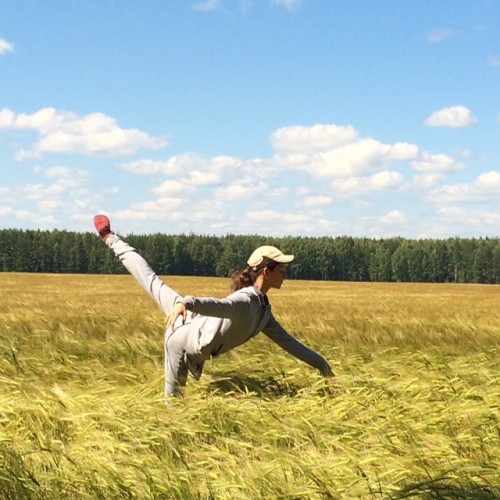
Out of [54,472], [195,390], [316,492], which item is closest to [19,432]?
[54,472]

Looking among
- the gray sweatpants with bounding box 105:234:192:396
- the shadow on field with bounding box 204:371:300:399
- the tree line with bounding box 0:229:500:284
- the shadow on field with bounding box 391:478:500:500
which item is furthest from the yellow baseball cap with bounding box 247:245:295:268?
the tree line with bounding box 0:229:500:284

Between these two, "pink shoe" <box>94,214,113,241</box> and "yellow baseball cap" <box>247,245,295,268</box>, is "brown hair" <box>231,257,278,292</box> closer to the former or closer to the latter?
"yellow baseball cap" <box>247,245,295,268</box>

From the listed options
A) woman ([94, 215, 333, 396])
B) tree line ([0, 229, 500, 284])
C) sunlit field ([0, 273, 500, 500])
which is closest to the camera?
sunlit field ([0, 273, 500, 500])

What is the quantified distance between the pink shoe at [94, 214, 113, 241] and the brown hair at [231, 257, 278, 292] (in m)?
1.19

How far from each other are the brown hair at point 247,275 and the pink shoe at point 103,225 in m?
1.19

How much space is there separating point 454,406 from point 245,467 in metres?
1.56

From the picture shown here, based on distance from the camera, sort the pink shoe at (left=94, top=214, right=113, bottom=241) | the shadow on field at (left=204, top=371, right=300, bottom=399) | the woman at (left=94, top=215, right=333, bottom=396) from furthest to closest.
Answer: the pink shoe at (left=94, top=214, right=113, bottom=241) → the shadow on field at (left=204, top=371, right=300, bottom=399) → the woman at (left=94, top=215, right=333, bottom=396)

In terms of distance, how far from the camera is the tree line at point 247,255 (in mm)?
112625

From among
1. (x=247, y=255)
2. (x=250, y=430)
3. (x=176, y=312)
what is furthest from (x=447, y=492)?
(x=247, y=255)

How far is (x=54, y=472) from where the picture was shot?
2992mm

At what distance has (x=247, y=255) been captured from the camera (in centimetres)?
11612

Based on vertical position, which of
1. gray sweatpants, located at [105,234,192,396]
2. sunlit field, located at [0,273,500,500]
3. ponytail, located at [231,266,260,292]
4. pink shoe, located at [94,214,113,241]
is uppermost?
pink shoe, located at [94,214,113,241]

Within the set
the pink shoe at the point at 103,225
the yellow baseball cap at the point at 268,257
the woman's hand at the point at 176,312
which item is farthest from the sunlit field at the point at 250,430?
the pink shoe at the point at 103,225

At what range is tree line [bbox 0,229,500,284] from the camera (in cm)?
11262
